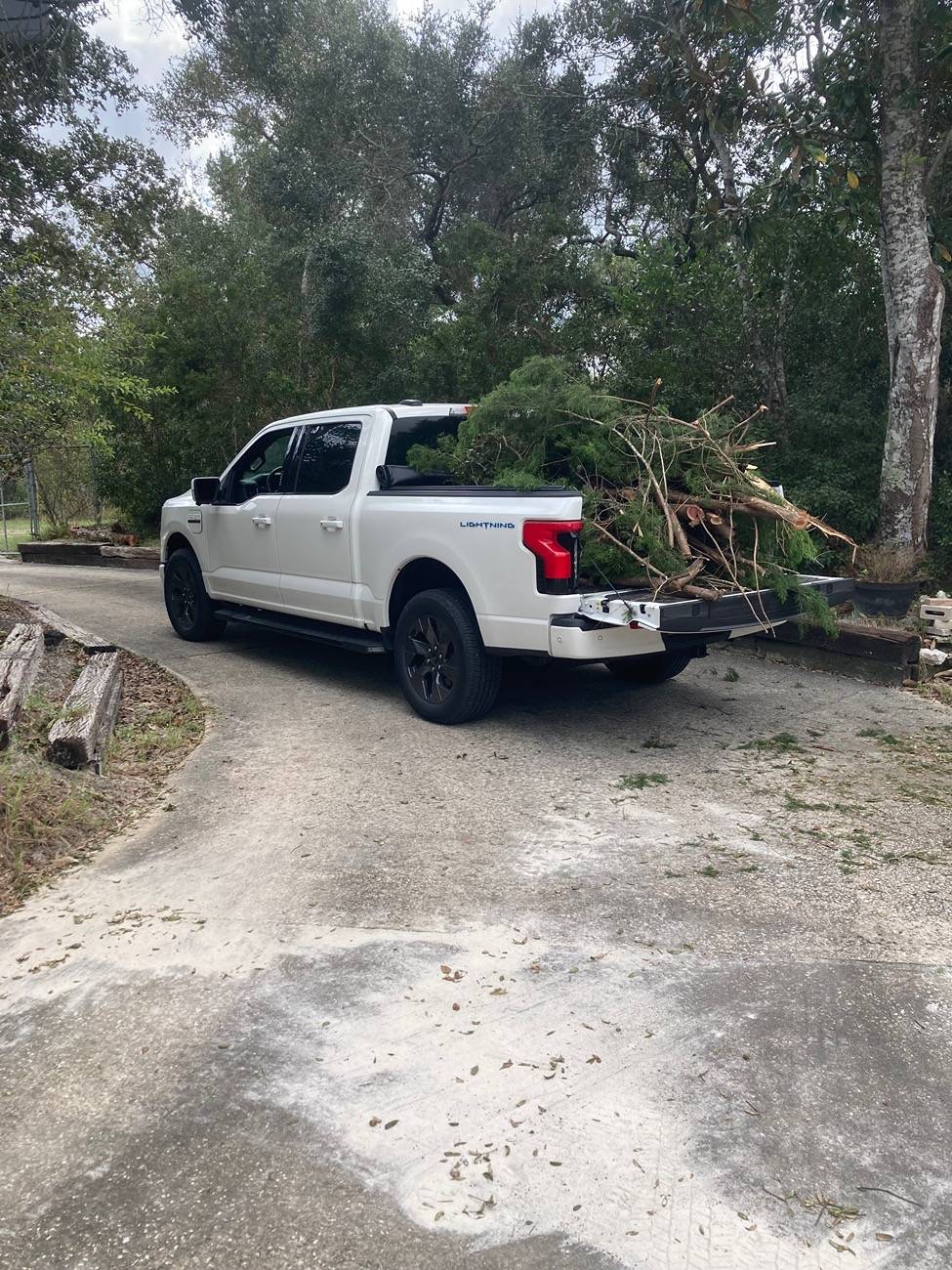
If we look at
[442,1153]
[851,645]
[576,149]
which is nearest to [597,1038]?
[442,1153]

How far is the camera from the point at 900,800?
5289 mm

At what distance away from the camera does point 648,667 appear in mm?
7688

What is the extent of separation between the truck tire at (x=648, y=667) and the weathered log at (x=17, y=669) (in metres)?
4.03

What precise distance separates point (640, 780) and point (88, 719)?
3.13 metres

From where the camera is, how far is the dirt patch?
14.8 feet

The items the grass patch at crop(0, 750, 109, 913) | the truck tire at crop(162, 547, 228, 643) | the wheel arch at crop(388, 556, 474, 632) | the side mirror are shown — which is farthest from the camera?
the truck tire at crop(162, 547, 228, 643)

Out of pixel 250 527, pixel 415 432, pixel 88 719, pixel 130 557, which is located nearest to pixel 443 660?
pixel 415 432

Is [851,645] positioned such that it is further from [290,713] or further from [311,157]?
[311,157]

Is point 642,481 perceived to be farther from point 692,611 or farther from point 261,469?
point 261,469

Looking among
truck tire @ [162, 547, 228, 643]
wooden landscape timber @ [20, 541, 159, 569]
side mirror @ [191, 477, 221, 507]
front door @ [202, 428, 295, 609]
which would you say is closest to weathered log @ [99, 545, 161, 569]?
wooden landscape timber @ [20, 541, 159, 569]

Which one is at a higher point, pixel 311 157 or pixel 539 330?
pixel 311 157

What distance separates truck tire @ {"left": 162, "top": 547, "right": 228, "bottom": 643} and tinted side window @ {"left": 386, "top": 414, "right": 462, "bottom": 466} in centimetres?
284

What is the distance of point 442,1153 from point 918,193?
9124 mm

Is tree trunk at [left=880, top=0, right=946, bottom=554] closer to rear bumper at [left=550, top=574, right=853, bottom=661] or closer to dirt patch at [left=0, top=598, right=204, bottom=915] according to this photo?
rear bumper at [left=550, top=574, right=853, bottom=661]
